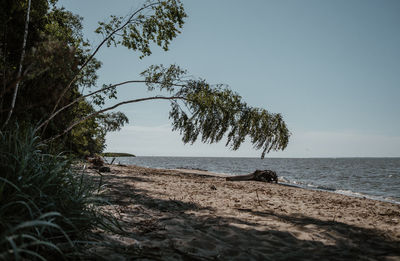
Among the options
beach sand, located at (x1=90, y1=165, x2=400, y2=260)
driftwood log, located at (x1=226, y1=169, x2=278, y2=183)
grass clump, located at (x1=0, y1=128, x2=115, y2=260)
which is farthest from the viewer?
driftwood log, located at (x1=226, y1=169, x2=278, y2=183)

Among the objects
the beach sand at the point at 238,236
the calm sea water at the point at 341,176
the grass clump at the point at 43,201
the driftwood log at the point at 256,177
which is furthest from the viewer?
the calm sea water at the point at 341,176

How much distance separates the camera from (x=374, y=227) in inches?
168

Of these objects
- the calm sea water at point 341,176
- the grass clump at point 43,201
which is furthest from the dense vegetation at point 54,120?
the calm sea water at point 341,176

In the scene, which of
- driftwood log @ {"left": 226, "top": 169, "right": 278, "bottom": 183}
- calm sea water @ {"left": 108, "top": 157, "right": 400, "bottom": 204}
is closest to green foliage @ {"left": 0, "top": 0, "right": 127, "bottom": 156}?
driftwood log @ {"left": 226, "top": 169, "right": 278, "bottom": 183}

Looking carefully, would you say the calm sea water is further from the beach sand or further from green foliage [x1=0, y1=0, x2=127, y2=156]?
green foliage [x1=0, y1=0, x2=127, y2=156]

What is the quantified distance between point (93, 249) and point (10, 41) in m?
5.78

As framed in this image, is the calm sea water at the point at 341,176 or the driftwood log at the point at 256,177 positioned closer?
the driftwood log at the point at 256,177

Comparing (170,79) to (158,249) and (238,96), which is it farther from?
(158,249)

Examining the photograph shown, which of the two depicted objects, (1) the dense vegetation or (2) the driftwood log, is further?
(2) the driftwood log

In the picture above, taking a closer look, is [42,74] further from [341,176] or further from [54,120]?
[341,176]

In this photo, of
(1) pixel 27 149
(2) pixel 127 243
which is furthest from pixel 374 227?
(1) pixel 27 149

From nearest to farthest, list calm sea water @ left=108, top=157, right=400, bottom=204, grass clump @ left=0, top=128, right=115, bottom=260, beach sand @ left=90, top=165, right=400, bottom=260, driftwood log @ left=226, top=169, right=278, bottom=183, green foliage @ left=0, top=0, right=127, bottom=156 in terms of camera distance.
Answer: grass clump @ left=0, top=128, right=115, bottom=260, beach sand @ left=90, top=165, right=400, bottom=260, green foliage @ left=0, top=0, right=127, bottom=156, driftwood log @ left=226, top=169, right=278, bottom=183, calm sea water @ left=108, top=157, right=400, bottom=204

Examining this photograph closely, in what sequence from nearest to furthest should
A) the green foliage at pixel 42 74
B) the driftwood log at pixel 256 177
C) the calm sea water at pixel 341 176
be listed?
the green foliage at pixel 42 74 → the driftwood log at pixel 256 177 → the calm sea water at pixel 341 176

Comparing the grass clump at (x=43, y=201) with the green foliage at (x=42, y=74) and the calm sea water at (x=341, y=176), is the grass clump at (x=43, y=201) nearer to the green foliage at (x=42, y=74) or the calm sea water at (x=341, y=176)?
the green foliage at (x=42, y=74)
